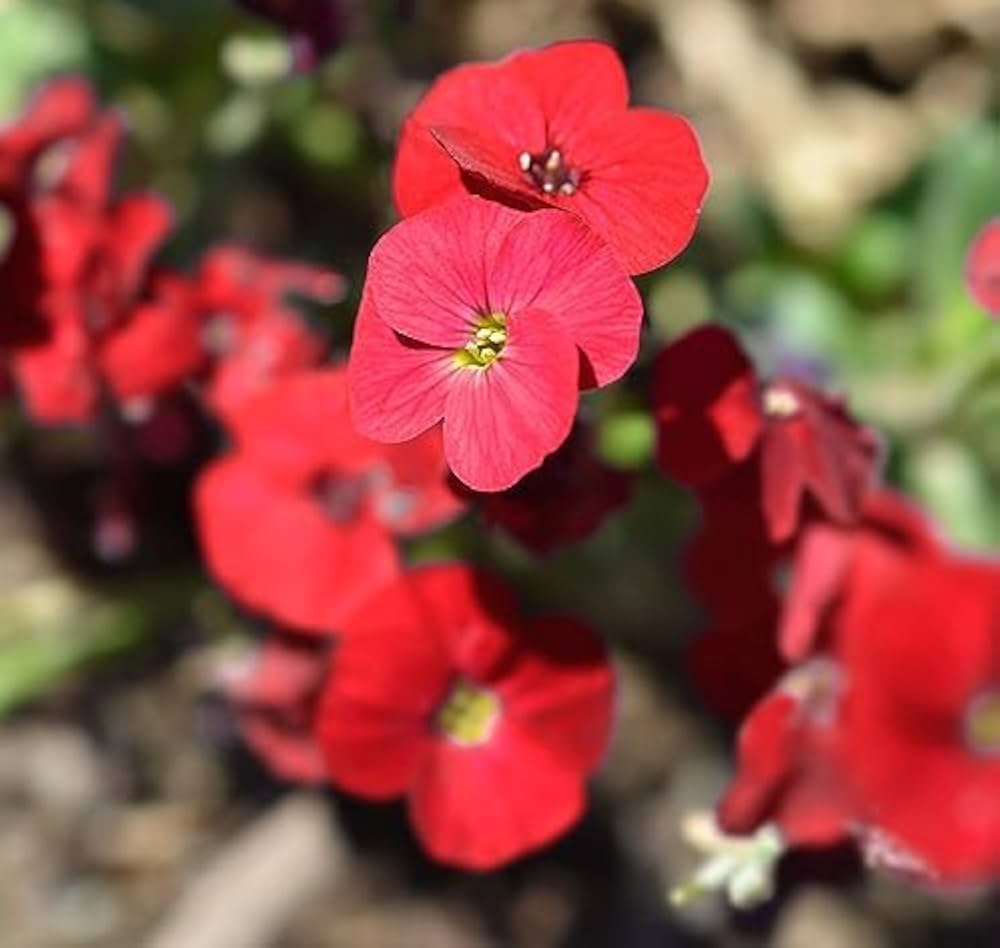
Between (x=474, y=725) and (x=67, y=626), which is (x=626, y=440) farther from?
(x=67, y=626)

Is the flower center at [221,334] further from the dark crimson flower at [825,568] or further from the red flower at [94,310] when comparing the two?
the dark crimson flower at [825,568]

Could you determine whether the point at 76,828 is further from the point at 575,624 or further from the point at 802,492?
the point at 802,492

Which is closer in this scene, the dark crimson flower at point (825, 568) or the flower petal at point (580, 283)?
the flower petal at point (580, 283)

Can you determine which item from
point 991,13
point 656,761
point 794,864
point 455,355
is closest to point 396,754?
point 794,864

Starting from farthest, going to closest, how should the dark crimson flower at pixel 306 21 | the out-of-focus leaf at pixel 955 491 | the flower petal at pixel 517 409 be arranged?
the out-of-focus leaf at pixel 955 491, the dark crimson flower at pixel 306 21, the flower petal at pixel 517 409

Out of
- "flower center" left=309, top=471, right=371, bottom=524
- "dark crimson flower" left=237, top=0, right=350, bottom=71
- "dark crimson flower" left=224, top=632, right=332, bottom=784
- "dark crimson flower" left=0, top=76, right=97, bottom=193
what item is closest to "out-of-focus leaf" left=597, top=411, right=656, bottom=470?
"flower center" left=309, top=471, right=371, bottom=524

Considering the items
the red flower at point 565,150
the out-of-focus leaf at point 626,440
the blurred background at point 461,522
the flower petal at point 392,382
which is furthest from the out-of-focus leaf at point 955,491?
the flower petal at point 392,382

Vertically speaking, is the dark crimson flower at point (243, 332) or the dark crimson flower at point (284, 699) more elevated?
the dark crimson flower at point (243, 332)
